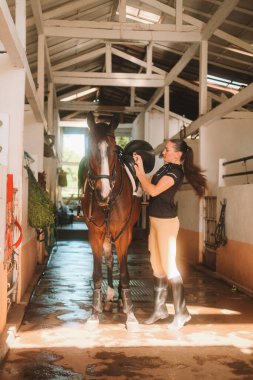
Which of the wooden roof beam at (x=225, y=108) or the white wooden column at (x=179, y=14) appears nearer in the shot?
the wooden roof beam at (x=225, y=108)

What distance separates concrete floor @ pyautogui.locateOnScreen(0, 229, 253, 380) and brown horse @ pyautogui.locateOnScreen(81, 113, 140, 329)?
351 mm

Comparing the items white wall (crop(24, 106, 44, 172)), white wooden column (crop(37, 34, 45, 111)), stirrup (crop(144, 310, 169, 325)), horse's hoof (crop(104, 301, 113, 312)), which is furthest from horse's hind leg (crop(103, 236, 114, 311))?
white wooden column (crop(37, 34, 45, 111))

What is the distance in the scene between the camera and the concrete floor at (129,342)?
10.3ft

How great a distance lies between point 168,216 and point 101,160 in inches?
35.8

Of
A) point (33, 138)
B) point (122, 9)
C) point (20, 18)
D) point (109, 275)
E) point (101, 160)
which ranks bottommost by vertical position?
point (109, 275)

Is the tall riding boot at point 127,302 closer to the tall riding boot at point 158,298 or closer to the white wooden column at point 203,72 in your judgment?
the tall riding boot at point 158,298

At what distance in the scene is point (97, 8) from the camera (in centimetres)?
959

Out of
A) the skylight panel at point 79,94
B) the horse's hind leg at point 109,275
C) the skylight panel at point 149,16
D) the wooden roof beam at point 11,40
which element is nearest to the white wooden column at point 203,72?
the skylight panel at point 149,16

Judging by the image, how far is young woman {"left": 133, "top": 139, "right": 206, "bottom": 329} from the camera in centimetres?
423

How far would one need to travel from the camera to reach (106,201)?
3.79 meters

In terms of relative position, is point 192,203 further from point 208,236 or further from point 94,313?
point 94,313

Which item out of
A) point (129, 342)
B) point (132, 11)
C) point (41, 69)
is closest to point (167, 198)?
point (129, 342)

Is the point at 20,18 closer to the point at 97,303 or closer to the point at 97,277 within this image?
the point at 97,277

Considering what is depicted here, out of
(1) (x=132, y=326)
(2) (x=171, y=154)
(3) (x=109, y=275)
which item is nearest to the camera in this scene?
(1) (x=132, y=326)
